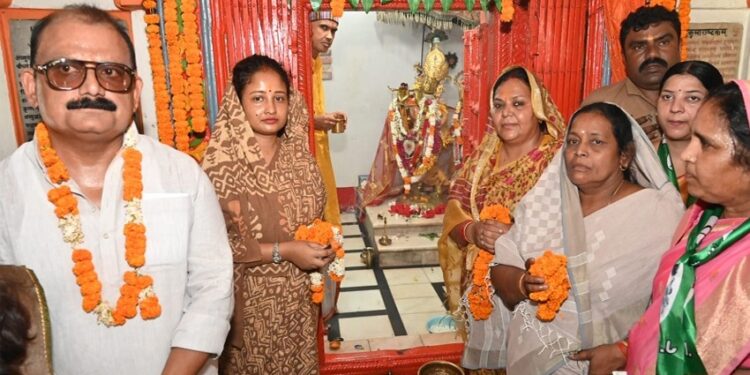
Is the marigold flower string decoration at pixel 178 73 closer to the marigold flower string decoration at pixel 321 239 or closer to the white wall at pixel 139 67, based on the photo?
the white wall at pixel 139 67

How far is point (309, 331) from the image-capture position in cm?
267

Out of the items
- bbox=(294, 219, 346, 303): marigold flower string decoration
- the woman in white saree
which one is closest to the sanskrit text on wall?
the woman in white saree

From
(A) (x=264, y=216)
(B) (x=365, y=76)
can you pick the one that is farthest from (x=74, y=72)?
(B) (x=365, y=76)

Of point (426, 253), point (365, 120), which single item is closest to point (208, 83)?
point (426, 253)

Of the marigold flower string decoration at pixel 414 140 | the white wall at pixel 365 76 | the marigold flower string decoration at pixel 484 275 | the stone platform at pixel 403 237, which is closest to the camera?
the marigold flower string decoration at pixel 484 275

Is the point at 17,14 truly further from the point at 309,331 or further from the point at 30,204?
the point at 309,331

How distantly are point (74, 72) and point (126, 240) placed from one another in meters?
0.54

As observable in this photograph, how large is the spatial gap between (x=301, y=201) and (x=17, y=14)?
6.57 feet

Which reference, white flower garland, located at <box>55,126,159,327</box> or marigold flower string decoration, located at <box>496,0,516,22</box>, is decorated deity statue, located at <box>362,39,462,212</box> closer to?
marigold flower string decoration, located at <box>496,0,516,22</box>

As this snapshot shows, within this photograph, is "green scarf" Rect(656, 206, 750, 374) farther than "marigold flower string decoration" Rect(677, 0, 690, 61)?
No

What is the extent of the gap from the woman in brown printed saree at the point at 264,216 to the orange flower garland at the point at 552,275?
3.36 ft

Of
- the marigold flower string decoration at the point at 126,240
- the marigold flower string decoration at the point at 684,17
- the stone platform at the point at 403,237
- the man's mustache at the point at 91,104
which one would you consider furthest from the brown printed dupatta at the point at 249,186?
the stone platform at the point at 403,237

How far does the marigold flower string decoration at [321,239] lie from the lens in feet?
8.11

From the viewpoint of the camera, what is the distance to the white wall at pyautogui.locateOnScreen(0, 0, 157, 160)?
2.88m
